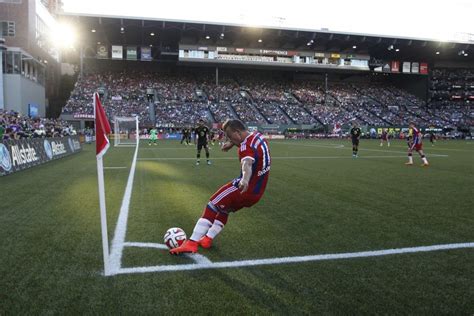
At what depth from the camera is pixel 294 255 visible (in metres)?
5.02

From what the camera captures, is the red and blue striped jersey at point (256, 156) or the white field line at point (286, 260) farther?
the red and blue striped jersey at point (256, 156)

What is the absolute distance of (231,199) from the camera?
4.91 metres

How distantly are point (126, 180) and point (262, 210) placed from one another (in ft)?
19.0

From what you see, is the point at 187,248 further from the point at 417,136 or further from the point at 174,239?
the point at 417,136

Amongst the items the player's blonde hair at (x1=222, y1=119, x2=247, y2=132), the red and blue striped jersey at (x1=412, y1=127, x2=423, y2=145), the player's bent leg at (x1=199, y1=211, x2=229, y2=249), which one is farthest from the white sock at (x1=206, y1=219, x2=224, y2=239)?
the red and blue striped jersey at (x1=412, y1=127, x2=423, y2=145)

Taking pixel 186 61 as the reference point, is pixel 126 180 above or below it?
below

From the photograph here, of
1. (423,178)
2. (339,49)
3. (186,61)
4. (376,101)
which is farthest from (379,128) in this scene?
(423,178)

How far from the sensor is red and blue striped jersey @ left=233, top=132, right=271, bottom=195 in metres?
4.63

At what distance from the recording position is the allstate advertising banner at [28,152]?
523 inches

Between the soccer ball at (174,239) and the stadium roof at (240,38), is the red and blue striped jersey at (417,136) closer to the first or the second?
the soccer ball at (174,239)

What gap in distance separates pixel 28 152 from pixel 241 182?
551 inches

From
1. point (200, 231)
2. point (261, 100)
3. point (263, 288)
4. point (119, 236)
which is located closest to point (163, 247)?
point (200, 231)

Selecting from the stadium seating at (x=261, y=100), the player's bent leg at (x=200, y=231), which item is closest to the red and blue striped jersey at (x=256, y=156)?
the player's bent leg at (x=200, y=231)

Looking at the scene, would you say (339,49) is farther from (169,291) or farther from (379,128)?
(169,291)
